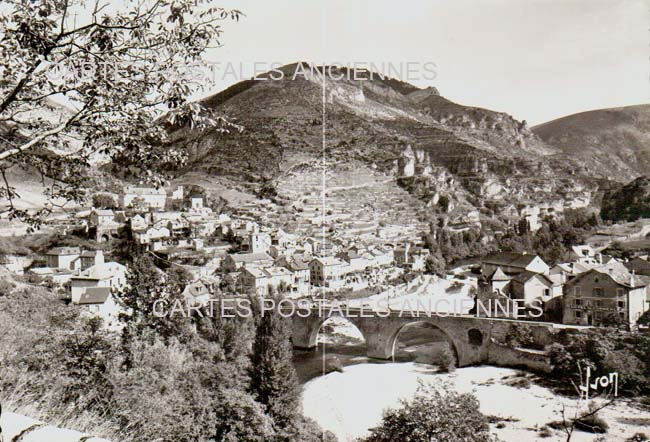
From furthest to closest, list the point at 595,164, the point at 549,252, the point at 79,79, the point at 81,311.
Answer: the point at 595,164
the point at 549,252
the point at 81,311
the point at 79,79

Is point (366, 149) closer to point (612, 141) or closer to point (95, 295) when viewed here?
point (612, 141)

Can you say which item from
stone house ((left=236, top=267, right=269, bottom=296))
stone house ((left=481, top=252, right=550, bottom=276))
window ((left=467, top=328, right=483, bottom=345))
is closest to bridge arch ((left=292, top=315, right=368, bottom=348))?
stone house ((left=236, top=267, right=269, bottom=296))

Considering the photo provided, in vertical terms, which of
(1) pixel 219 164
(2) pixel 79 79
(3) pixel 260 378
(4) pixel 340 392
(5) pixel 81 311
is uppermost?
(1) pixel 219 164

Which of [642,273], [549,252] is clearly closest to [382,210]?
[549,252]

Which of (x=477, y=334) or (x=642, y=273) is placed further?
(x=477, y=334)

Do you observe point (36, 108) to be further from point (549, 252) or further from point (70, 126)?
point (549, 252)

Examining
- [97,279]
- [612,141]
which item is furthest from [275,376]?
[612,141]

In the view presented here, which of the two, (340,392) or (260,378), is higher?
(260,378)
